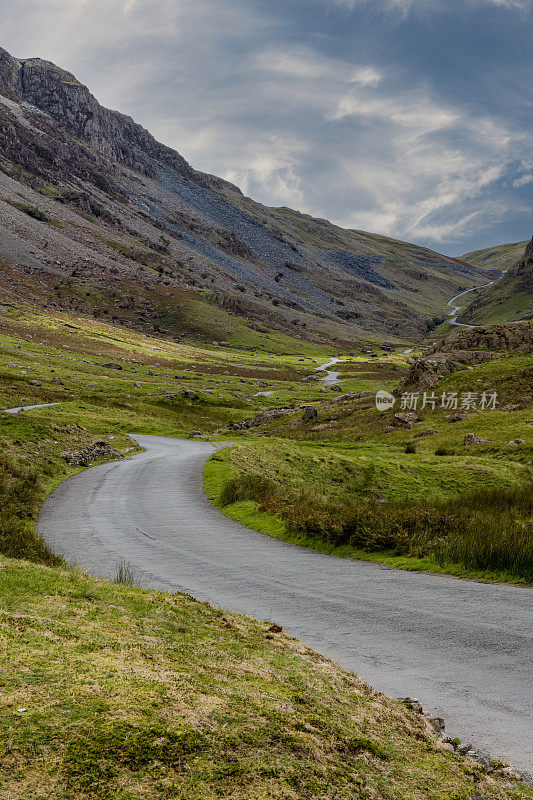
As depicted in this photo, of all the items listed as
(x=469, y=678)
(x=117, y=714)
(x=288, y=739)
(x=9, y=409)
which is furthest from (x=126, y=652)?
(x=9, y=409)

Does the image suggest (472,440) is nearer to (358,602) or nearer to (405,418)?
(405,418)

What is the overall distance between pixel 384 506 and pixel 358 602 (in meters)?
12.0

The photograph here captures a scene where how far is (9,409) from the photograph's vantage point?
167 feet

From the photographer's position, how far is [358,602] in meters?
11.9

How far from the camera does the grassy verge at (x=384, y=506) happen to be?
1455cm

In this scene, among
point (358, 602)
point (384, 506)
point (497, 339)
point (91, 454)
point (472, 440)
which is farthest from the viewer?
point (497, 339)

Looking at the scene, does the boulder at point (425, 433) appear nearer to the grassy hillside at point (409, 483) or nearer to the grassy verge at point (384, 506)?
the grassy hillside at point (409, 483)

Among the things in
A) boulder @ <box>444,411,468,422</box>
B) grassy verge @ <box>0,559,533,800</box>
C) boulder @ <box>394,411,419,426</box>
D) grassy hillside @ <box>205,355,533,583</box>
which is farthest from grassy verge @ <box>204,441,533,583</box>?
boulder @ <box>444,411,468,422</box>

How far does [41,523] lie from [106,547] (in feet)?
16.8

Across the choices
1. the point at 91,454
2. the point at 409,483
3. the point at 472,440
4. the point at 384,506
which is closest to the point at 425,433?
the point at 472,440

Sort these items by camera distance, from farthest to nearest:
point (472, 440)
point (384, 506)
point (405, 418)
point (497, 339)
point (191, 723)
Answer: point (497, 339), point (405, 418), point (472, 440), point (384, 506), point (191, 723)

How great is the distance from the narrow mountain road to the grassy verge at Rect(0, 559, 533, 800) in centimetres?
109

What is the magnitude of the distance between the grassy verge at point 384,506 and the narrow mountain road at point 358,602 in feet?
3.61

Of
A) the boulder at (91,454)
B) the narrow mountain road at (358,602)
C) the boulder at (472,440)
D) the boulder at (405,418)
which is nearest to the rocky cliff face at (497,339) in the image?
the boulder at (405,418)
